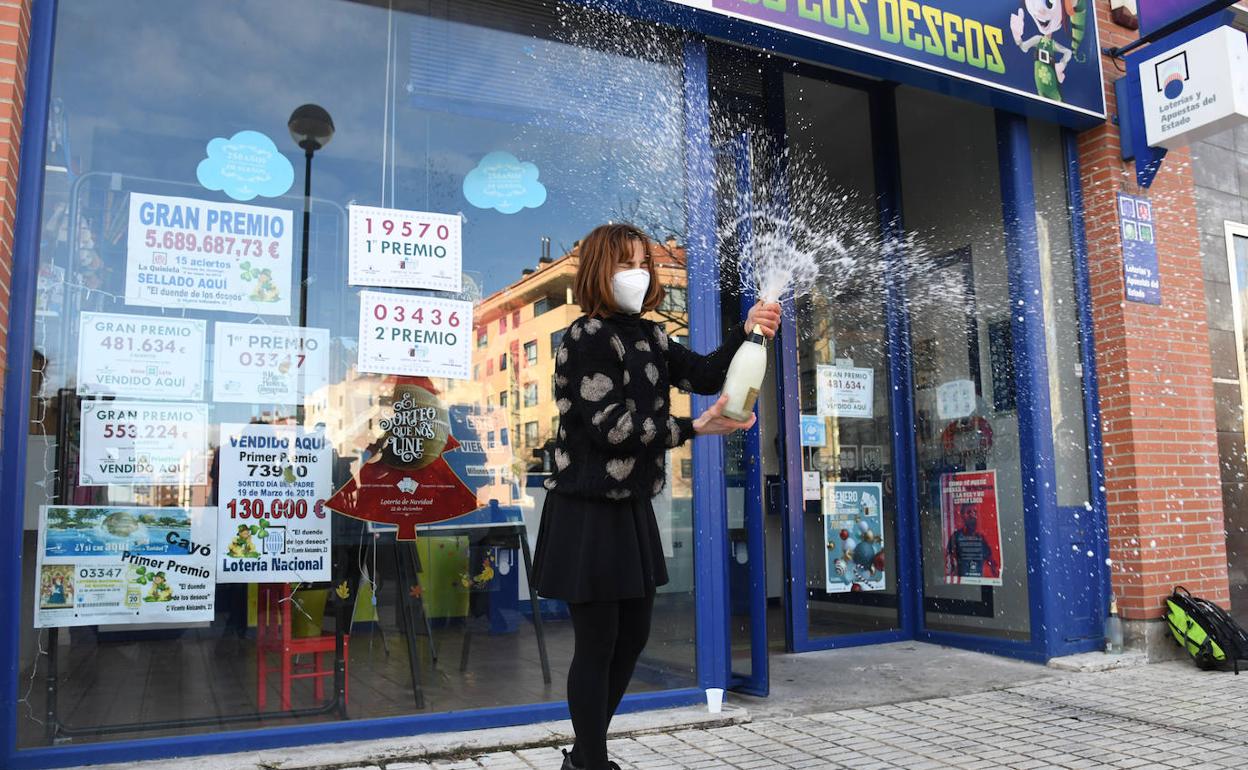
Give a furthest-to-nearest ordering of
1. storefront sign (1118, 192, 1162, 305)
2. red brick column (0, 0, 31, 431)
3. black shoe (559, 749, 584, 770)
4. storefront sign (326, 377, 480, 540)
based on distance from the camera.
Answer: storefront sign (1118, 192, 1162, 305) < storefront sign (326, 377, 480, 540) < red brick column (0, 0, 31, 431) < black shoe (559, 749, 584, 770)

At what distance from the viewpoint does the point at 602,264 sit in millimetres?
2703

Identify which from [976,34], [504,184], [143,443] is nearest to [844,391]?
[976,34]

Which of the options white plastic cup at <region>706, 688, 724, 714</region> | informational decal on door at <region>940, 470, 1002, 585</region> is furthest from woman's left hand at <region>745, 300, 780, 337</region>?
informational decal on door at <region>940, 470, 1002, 585</region>

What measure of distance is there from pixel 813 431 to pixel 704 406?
2013mm

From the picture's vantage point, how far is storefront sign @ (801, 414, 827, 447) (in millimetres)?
6379

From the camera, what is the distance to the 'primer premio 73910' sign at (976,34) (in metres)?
4.88

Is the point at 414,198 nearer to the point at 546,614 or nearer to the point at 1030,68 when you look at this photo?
the point at 546,614

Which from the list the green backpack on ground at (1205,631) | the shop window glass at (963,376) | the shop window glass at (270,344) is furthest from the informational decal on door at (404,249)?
the green backpack on ground at (1205,631)

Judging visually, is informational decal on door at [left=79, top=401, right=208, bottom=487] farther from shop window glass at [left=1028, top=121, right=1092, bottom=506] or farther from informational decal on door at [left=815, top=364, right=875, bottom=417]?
shop window glass at [left=1028, top=121, right=1092, bottom=506]

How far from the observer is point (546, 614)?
4.30m

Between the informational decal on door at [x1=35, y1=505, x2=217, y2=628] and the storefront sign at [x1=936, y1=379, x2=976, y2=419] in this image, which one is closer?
the informational decal on door at [x1=35, y1=505, x2=217, y2=628]

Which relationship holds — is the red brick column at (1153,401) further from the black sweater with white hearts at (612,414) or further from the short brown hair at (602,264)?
the short brown hair at (602,264)

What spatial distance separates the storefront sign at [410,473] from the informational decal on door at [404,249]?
448mm

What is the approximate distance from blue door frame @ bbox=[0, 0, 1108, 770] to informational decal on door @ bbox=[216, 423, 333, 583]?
2.07 feet
